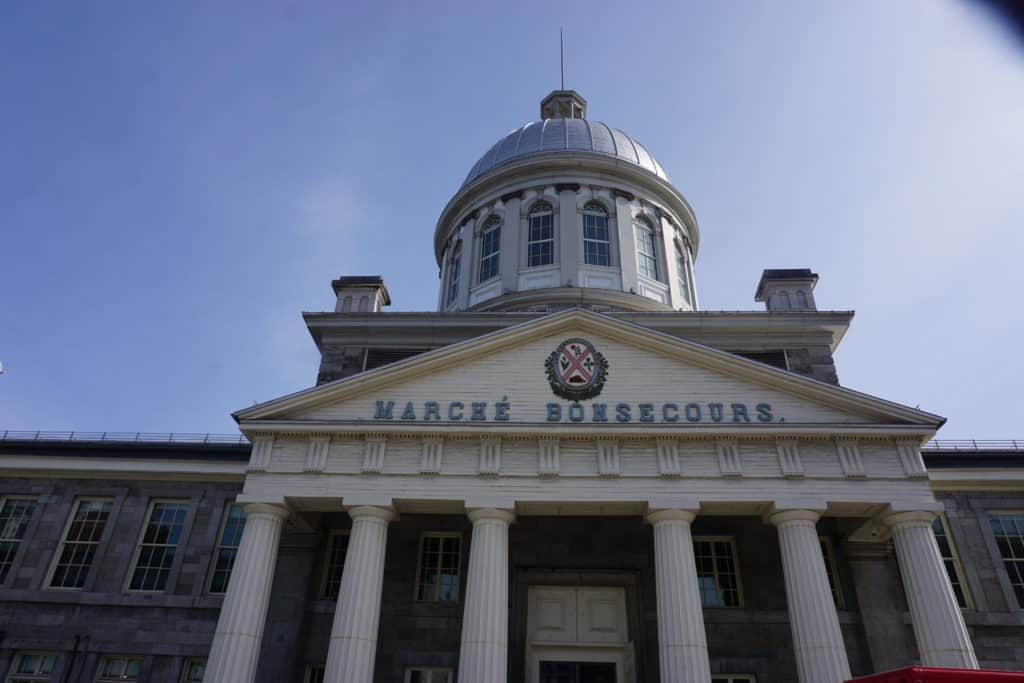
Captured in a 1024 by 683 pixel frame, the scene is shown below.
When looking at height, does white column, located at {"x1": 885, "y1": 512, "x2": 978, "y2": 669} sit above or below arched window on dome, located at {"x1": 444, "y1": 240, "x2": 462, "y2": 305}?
below

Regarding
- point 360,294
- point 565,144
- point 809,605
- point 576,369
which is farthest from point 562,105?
point 809,605

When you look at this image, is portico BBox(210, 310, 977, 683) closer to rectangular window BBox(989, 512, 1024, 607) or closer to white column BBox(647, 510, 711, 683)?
white column BBox(647, 510, 711, 683)

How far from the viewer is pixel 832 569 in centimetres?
2067

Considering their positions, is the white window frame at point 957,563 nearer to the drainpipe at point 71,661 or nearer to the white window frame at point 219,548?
the white window frame at point 219,548

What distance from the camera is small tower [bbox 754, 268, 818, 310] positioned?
2595cm

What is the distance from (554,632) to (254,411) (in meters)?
10.3

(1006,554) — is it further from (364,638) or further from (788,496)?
(364,638)

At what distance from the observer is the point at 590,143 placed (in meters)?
35.6

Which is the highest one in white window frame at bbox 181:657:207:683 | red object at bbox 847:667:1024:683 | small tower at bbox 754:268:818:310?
small tower at bbox 754:268:818:310

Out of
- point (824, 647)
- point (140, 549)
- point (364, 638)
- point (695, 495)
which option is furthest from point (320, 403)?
point (824, 647)

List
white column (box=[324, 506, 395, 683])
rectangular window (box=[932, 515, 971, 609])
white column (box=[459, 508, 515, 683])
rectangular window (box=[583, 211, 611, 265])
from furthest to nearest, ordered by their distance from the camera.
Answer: rectangular window (box=[583, 211, 611, 265])
rectangular window (box=[932, 515, 971, 609])
white column (box=[324, 506, 395, 683])
white column (box=[459, 508, 515, 683])

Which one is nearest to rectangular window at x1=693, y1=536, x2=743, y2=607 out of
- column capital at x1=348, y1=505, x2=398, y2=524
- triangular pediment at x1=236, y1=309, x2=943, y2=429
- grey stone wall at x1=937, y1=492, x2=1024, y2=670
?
triangular pediment at x1=236, y1=309, x2=943, y2=429

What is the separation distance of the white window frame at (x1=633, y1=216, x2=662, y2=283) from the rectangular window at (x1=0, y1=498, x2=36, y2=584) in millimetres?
24475

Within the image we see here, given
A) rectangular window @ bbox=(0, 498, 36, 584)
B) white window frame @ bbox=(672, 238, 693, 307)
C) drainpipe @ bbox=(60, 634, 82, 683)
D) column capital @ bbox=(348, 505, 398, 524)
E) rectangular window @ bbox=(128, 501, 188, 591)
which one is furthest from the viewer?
white window frame @ bbox=(672, 238, 693, 307)
